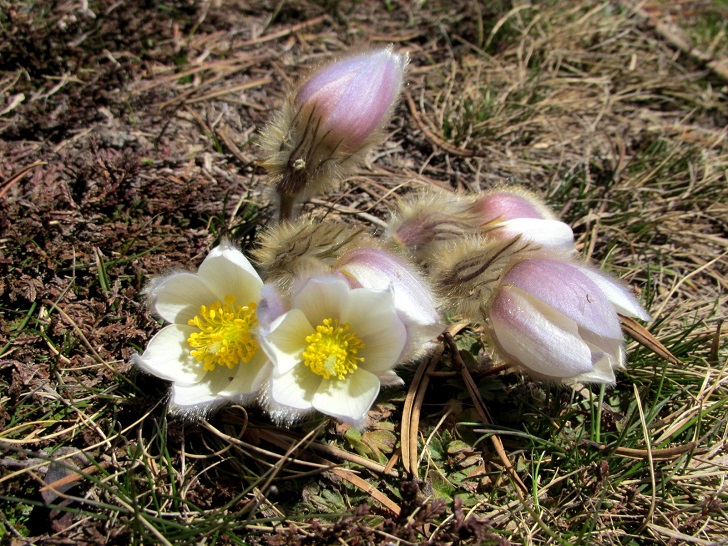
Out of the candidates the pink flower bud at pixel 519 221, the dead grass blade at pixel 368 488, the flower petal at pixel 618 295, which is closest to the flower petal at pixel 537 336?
the flower petal at pixel 618 295

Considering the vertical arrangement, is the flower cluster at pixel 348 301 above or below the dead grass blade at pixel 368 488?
above

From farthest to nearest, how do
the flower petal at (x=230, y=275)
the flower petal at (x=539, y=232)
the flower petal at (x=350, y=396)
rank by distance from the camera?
the flower petal at (x=539, y=232) → the flower petal at (x=230, y=275) → the flower petal at (x=350, y=396)

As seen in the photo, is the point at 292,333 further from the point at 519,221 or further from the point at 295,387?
the point at 519,221

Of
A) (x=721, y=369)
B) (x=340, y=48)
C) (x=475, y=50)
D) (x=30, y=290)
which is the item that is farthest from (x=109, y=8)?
(x=721, y=369)

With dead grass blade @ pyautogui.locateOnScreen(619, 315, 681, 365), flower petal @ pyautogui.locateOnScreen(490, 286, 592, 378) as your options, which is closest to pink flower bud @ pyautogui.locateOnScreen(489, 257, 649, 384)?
flower petal @ pyautogui.locateOnScreen(490, 286, 592, 378)

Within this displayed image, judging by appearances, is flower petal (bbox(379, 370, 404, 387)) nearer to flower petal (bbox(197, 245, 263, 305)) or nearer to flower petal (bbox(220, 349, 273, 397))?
flower petal (bbox(220, 349, 273, 397))

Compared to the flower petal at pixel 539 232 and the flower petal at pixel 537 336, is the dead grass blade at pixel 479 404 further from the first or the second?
the flower petal at pixel 539 232

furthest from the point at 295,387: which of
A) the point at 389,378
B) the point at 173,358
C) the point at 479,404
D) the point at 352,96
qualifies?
the point at 352,96
